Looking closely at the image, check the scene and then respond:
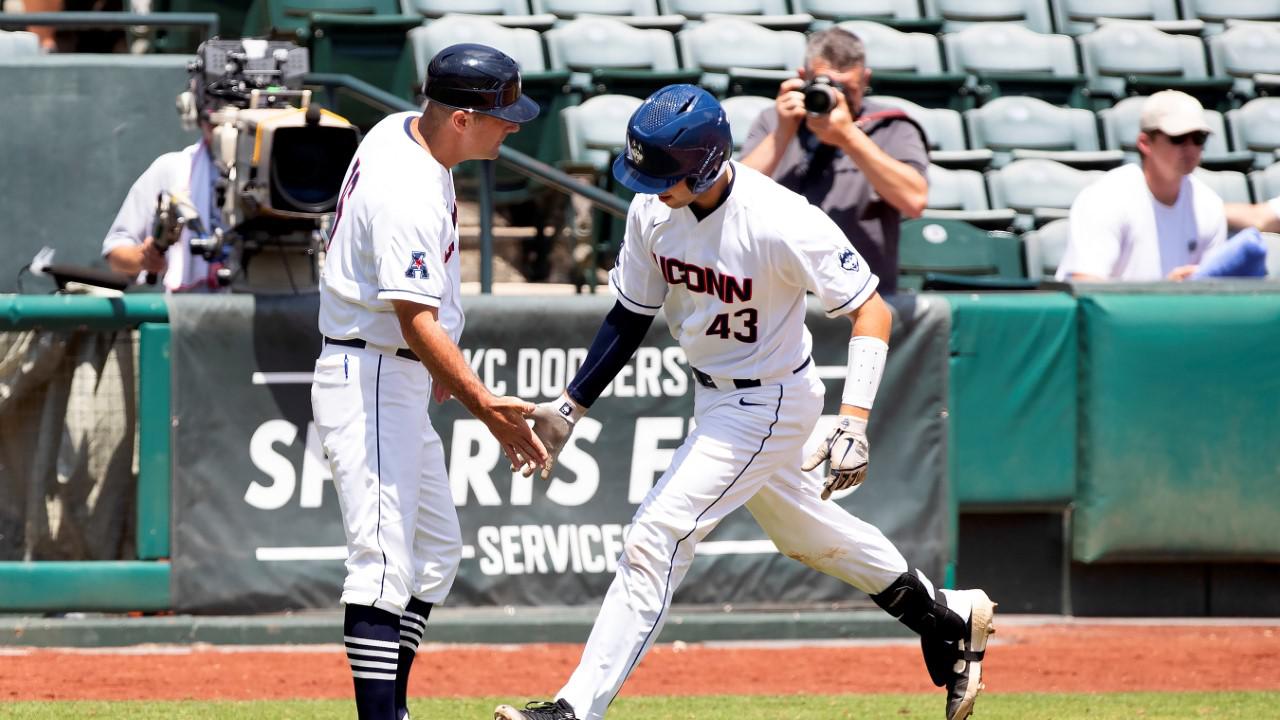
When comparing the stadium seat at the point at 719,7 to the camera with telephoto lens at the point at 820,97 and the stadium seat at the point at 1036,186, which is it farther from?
the camera with telephoto lens at the point at 820,97

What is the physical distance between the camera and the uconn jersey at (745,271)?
13.7 feet

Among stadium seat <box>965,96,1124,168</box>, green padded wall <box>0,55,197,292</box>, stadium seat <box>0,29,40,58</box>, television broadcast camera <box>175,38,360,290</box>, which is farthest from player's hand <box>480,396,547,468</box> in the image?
stadium seat <box>965,96,1124,168</box>

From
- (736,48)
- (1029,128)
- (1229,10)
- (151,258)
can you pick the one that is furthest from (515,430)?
(1229,10)

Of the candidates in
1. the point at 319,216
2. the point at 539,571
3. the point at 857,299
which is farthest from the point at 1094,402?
the point at 319,216

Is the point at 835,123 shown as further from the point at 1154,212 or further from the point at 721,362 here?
the point at 721,362

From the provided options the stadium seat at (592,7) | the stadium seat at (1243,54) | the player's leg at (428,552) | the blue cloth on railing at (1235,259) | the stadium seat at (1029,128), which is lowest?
the player's leg at (428,552)

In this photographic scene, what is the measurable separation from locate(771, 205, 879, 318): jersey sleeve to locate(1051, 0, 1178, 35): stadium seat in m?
7.77

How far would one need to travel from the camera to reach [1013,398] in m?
6.58

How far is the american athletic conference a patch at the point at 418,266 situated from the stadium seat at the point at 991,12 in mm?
7853

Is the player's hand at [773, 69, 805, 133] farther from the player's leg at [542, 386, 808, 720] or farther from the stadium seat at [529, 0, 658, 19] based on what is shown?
the stadium seat at [529, 0, 658, 19]

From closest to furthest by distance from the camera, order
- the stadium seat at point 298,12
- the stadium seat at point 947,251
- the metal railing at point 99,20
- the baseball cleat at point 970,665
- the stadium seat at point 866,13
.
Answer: the baseball cleat at point 970,665, the metal railing at point 99,20, the stadium seat at point 947,251, the stadium seat at point 298,12, the stadium seat at point 866,13

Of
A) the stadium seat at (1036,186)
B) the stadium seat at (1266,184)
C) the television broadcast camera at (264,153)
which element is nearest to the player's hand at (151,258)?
the television broadcast camera at (264,153)

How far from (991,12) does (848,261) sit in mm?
7585

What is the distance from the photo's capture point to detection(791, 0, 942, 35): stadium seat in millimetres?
10734
